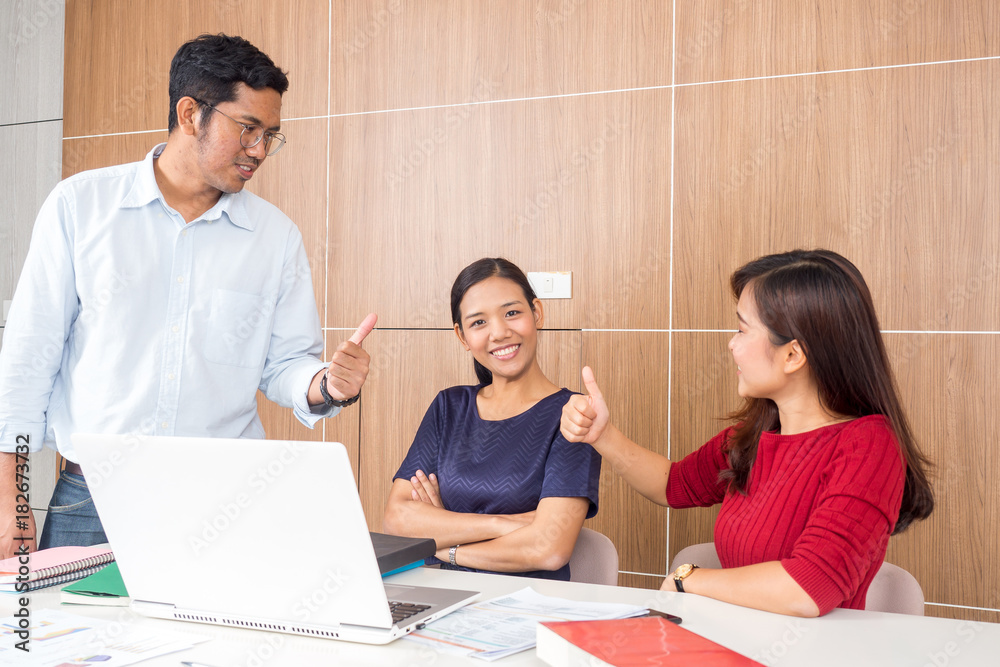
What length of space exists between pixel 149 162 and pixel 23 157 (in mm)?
2323

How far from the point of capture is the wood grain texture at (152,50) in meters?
3.58

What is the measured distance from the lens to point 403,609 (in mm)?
1267

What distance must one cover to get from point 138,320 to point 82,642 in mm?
1000

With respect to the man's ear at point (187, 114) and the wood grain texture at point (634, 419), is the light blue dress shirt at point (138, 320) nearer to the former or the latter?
the man's ear at point (187, 114)

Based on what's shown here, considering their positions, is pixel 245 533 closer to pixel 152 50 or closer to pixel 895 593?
pixel 895 593

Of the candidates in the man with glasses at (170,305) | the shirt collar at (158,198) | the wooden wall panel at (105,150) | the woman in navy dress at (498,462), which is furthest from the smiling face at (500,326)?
the wooden wall panel at (105,150)

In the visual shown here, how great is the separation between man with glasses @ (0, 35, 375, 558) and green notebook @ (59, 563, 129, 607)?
1.70ft

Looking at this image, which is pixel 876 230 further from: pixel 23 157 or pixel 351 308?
pixel 23 157

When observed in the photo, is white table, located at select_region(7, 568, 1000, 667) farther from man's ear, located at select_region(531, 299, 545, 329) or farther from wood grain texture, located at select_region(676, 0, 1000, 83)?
wood grain texture, located at select_region(676, 0, 1000, 83)

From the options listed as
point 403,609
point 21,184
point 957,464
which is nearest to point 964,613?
point 957,464

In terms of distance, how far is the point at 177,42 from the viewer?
378 cm

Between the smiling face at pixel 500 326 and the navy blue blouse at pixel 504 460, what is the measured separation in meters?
0.14

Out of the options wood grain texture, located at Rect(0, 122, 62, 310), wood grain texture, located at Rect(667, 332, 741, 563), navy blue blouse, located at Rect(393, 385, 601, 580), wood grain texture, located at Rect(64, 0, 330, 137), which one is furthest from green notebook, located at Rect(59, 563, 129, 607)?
wood grain texture, located at Rect(0, 122, 62, 310)

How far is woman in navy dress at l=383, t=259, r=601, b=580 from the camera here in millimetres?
2000
